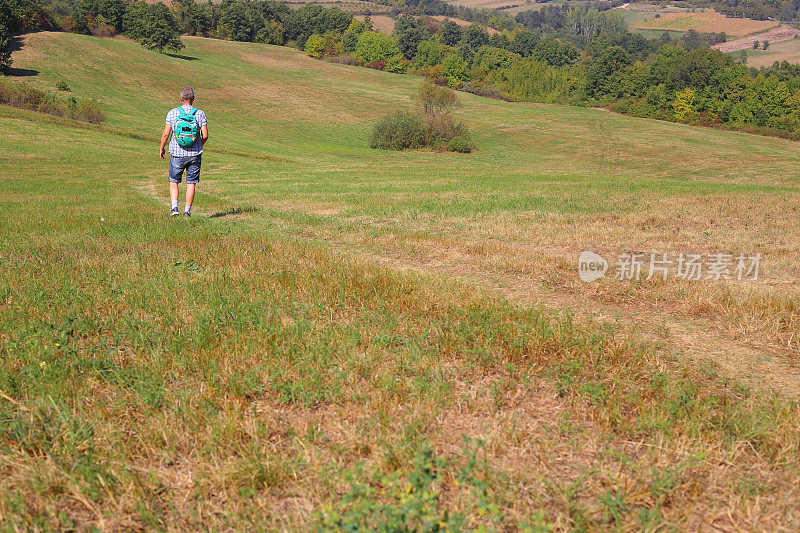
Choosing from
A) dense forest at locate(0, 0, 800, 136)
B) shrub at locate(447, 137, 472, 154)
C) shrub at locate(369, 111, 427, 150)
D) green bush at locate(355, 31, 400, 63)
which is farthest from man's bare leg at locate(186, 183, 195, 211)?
green bush at locate(355, 31, 400, 63)

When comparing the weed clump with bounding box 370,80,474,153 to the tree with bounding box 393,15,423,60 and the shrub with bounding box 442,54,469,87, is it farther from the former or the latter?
the tree with bounding box 393,15,423,60

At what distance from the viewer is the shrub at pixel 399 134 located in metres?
67.2

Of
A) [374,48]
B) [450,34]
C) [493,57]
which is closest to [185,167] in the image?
[374,48]

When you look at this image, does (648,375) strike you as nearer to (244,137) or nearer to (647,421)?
(647,421)

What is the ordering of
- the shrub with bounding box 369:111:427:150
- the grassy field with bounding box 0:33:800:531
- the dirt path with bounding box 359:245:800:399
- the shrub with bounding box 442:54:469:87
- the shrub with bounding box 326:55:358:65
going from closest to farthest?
1. the grassy field with bounding box 0:33:800:531
2. the dirt path with bounding box 359:245:800:399
3. the shrub with bounding box 369:111:427:150
4. the shrub with bounding box 326:55:358:65
5. the shrub with bounding box 442:54:469:87

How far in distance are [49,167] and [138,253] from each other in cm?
2604

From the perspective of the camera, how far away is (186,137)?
11914 mm

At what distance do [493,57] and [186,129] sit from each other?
153711mm

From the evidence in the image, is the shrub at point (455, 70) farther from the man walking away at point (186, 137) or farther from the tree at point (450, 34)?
the man walking away at point (186, 137)

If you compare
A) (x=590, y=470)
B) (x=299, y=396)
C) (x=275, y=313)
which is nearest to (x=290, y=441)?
(x=299, y=396)

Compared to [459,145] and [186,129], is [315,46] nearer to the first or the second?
[459,145]

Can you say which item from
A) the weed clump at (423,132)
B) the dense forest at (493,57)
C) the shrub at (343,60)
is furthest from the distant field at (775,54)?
the weed clump at (423,132)

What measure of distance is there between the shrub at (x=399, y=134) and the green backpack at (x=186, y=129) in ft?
185

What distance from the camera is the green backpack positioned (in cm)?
1175
